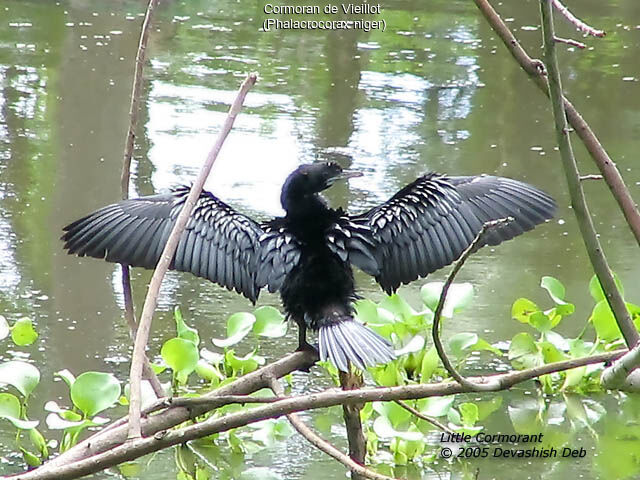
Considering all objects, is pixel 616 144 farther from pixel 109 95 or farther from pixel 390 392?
pixel 390 392

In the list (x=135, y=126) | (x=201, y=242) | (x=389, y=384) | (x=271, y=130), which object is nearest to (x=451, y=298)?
(x=389, y=384)

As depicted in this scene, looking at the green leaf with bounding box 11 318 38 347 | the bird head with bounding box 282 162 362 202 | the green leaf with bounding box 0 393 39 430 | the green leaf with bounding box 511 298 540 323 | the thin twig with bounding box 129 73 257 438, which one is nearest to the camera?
the thin twig with bounding box 129 73 257 438

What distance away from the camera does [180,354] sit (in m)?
3.22

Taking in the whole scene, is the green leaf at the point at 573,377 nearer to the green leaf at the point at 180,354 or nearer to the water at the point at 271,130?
the water at the point at 271,130

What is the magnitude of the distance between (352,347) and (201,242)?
518 mm

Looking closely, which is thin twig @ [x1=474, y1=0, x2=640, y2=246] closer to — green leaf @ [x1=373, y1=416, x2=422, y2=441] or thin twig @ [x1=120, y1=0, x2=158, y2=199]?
thin twig @ [x1=120, y1=0, x2=158, y2=199]

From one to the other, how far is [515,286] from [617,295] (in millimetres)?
2811

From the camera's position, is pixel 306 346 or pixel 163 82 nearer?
pixel 306 346

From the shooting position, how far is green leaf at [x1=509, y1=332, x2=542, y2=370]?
12.6 feet

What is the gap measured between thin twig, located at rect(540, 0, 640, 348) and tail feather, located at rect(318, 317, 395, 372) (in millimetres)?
656

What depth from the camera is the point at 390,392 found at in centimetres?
160

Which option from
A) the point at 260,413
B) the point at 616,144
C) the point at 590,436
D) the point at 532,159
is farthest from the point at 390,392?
the point at 616,144

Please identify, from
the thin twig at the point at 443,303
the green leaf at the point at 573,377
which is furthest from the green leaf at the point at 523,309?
the thin twig at the point at 443,303

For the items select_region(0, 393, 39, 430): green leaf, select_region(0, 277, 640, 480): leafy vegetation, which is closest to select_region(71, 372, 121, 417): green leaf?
select_region(0, 277, 640, 480): leafy vegetation
